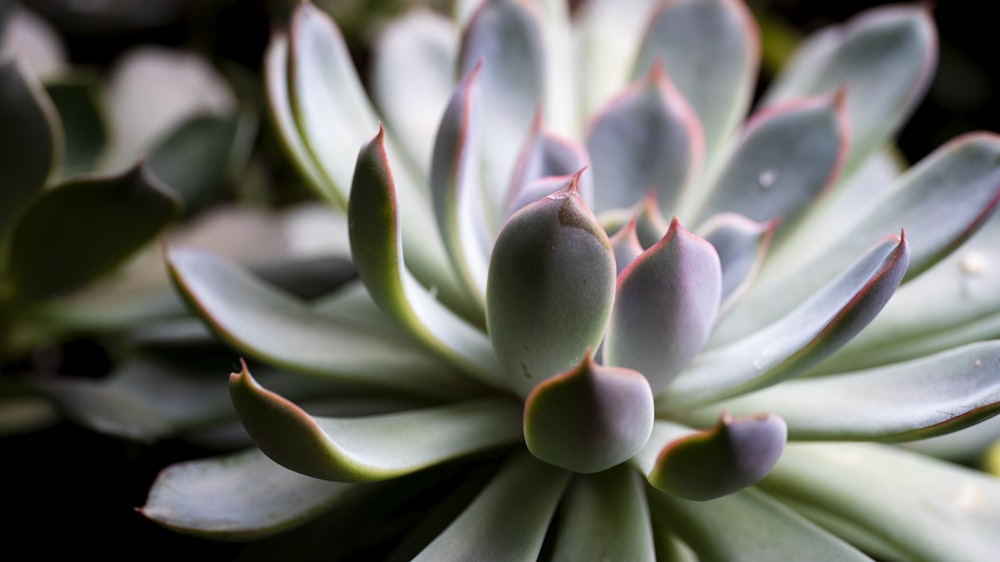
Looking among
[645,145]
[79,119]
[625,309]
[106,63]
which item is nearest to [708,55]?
[645,145]

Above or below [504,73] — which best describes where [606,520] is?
below

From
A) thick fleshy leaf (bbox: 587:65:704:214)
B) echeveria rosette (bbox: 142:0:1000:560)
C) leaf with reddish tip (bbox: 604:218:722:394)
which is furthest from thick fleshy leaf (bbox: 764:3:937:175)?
leaf with reddish tip (bbox: 604:218:722:394)

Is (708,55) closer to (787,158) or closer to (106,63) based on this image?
(787,158)

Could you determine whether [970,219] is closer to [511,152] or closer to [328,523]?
[511,152]

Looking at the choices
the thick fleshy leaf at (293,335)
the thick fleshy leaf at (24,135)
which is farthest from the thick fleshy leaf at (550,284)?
the thick fleshy leaf at (24,135)

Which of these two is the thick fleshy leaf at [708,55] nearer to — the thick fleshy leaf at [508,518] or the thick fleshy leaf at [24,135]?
the thick fleshy leaf at [508,518]

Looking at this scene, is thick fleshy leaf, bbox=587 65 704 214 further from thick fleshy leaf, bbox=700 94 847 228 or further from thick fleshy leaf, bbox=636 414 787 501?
thick fleshy leaf, bbox=636 414 787 501
